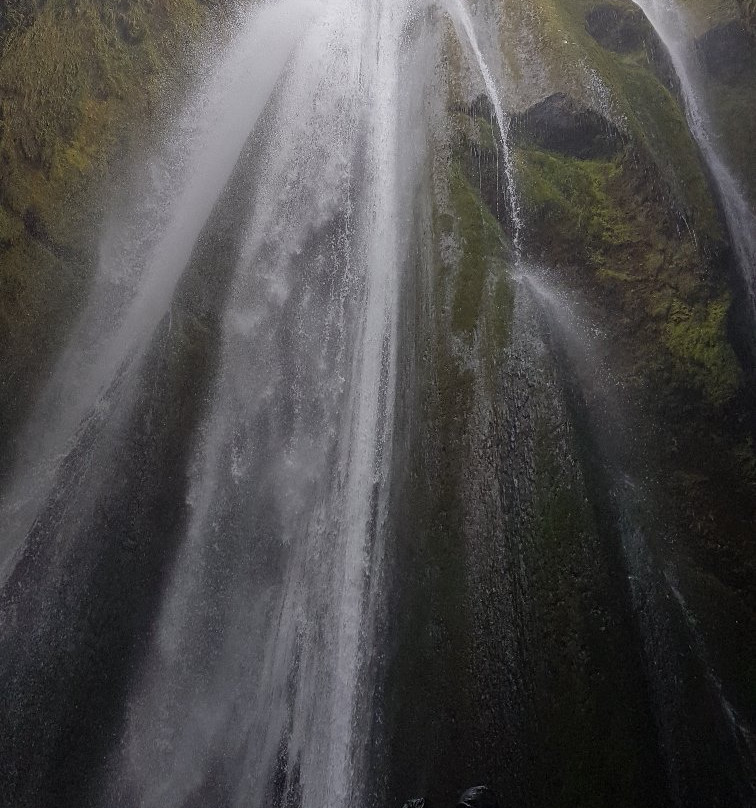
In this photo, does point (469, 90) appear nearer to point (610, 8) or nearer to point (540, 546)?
point (610, 8)

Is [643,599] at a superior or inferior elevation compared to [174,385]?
inferior

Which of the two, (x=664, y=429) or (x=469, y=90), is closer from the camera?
(x=664, y=429)

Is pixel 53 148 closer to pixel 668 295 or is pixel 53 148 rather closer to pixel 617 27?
pixel 668 295

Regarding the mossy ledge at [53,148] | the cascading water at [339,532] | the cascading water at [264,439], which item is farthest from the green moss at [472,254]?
the mossy ledge at [53,148]

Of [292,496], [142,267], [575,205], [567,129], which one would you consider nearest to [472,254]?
[575,205]

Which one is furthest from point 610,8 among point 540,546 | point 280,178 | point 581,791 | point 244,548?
point 581,791

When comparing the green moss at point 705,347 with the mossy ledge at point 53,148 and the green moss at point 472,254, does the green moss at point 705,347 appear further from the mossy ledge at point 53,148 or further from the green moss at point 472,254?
the mossy ledge at point 53,148

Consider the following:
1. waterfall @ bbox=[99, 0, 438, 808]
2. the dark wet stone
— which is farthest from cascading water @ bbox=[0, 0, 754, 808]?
the dark wet stone
